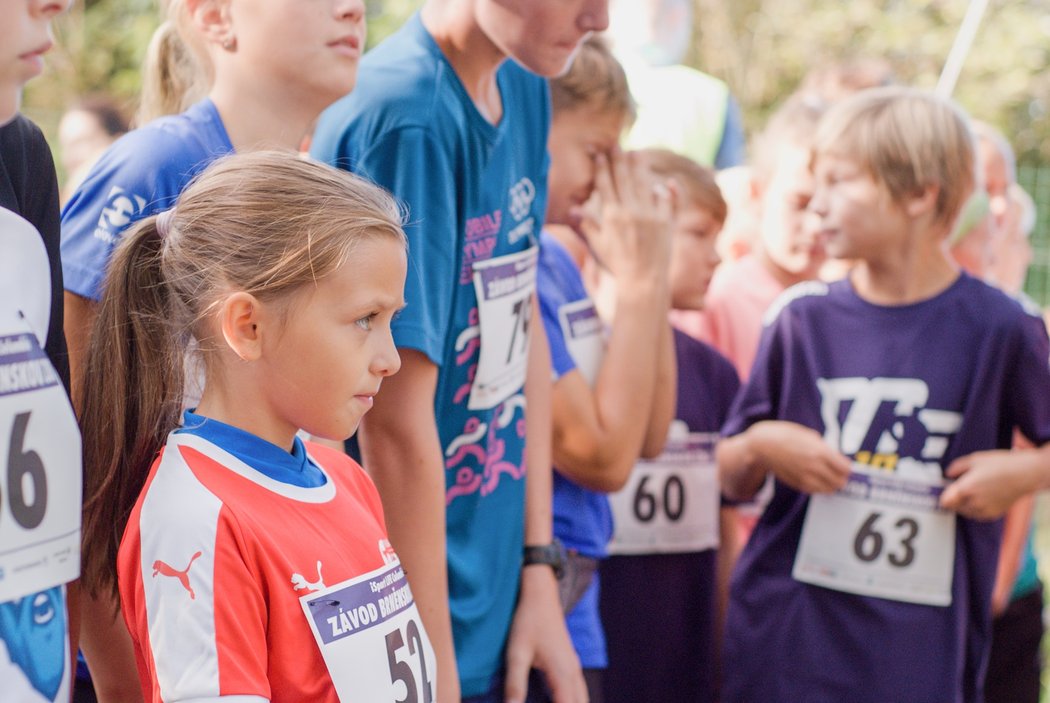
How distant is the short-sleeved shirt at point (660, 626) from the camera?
10.8ft

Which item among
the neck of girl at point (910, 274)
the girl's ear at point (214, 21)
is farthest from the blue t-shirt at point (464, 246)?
the neck of girl at point (910, 274)

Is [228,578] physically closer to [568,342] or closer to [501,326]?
[501,326]

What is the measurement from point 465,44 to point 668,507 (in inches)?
60.3

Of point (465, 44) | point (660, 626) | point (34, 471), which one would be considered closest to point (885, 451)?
point (660, 626)

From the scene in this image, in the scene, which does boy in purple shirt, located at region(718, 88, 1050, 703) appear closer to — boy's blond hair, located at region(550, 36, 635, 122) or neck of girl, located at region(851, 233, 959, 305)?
neck of girl, located at region(851, 233, 959, 305)

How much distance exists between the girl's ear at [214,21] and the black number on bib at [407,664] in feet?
3.17

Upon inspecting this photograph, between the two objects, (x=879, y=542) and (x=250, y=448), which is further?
(x=879, y=542)

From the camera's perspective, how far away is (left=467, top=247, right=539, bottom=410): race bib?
220 cm

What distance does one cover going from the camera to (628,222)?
9.66ft

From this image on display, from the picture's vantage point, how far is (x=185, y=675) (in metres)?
1.46

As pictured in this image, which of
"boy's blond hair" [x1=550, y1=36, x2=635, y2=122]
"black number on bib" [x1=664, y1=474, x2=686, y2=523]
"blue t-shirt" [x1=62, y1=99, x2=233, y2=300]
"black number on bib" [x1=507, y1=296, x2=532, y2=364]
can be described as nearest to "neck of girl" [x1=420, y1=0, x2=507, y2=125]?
"black number on bib" [x1=507, y1=296, x2=532, y2=364]

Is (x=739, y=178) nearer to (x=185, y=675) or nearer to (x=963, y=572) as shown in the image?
(x=963, y=572)

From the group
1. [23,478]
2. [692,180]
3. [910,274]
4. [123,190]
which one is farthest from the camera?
[692,180]

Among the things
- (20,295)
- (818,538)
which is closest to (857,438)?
(818,538)
